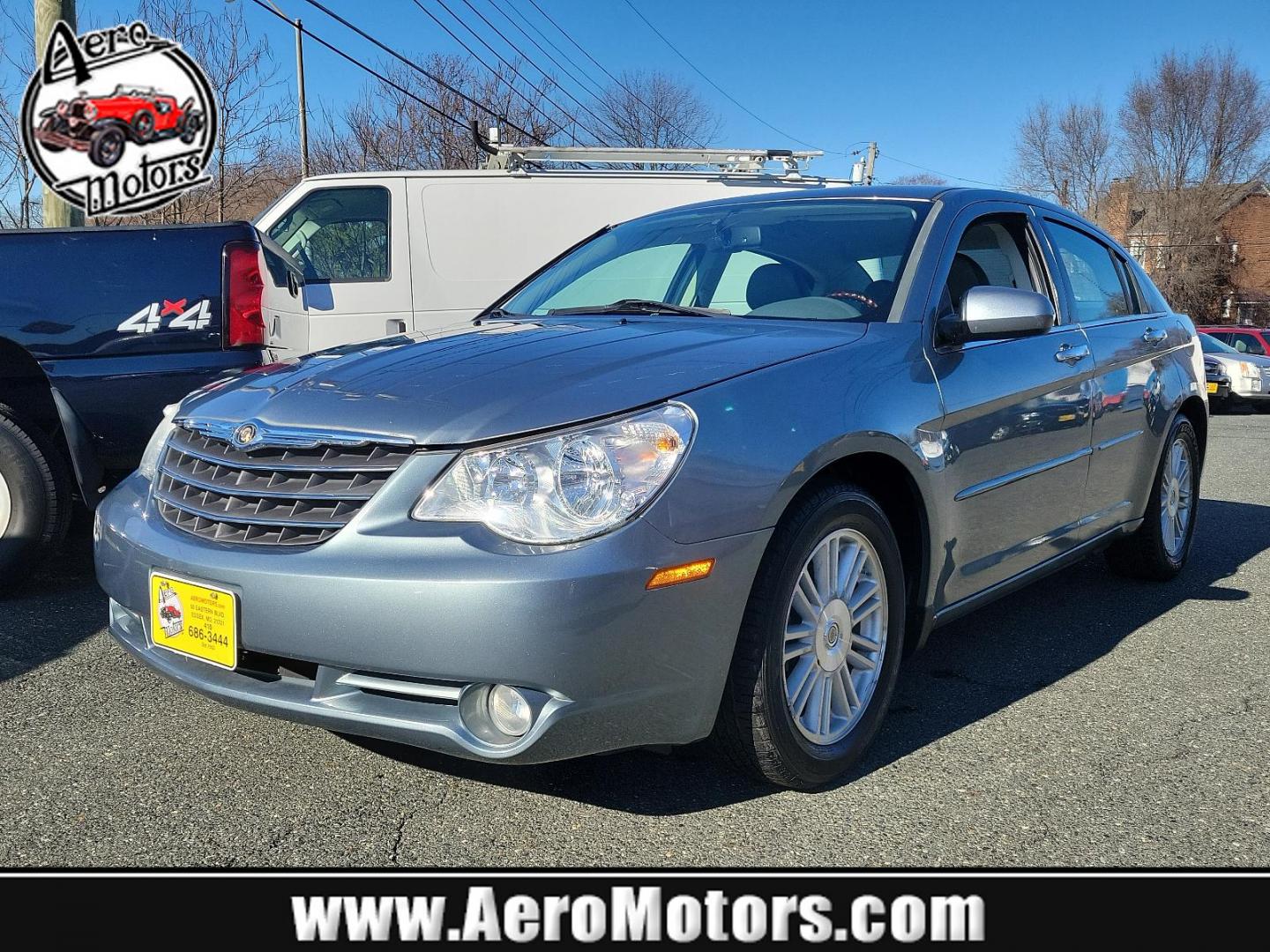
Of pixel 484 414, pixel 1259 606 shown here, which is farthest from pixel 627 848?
pixel 1259 606

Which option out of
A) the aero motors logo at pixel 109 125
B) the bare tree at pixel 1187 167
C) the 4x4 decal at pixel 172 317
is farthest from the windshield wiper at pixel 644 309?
the bare tree at pixel 1187 167

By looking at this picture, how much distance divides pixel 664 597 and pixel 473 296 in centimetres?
640

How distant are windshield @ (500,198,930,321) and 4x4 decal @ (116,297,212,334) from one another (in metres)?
1.32

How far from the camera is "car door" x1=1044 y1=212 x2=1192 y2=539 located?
423cm

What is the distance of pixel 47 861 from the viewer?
248 centimetres

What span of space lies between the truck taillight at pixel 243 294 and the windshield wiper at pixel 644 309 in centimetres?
153

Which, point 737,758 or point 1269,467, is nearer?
point 737,758

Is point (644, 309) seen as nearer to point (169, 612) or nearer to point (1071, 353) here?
point (1071, 353)

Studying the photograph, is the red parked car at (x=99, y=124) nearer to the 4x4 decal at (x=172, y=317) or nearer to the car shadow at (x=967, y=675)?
the 4x4 decal at (x=172, y=317)

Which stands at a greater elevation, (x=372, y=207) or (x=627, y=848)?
(x=372, y=207)

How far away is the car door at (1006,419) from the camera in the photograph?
11.0 ft

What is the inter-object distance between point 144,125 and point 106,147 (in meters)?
0.95

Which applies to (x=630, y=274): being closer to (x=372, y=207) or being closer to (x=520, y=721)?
(x=520, y=721)

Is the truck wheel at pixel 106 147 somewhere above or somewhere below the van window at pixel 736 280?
above
